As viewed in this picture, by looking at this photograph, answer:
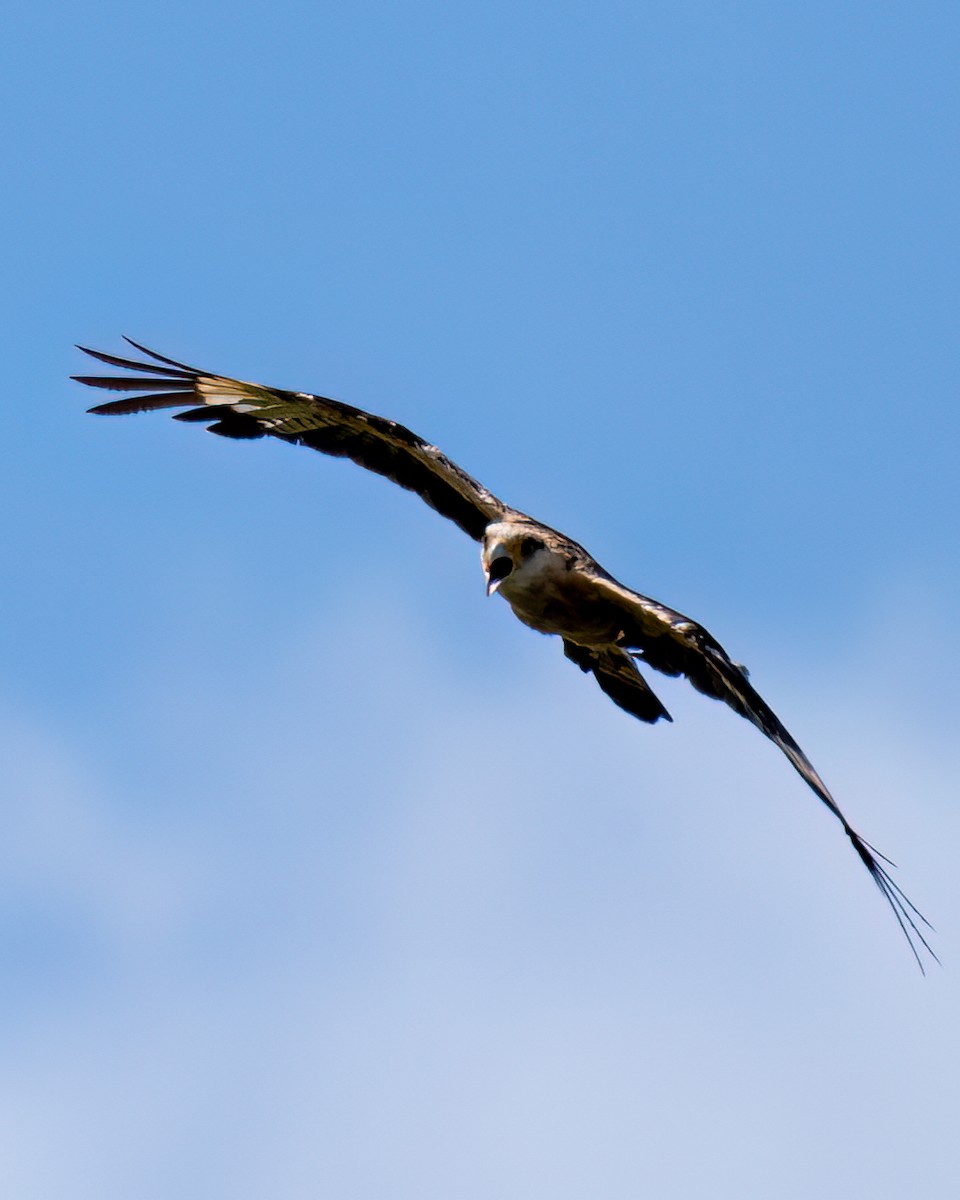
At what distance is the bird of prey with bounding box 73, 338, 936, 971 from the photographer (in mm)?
9930

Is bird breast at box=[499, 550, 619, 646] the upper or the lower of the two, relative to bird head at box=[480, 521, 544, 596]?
lower

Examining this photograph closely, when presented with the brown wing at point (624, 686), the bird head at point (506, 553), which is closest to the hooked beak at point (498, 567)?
the bird head at point (506, 553)

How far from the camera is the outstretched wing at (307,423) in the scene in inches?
462

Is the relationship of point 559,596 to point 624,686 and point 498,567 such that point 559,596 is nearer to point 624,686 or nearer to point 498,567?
point 498,567

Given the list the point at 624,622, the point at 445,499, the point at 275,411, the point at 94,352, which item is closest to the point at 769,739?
the point at 624,622

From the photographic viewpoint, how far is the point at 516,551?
1096 cm

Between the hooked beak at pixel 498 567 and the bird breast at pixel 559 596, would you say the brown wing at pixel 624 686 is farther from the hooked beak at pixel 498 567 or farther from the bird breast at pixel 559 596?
the hooked beak at pixel 498 567

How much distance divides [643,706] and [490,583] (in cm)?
116

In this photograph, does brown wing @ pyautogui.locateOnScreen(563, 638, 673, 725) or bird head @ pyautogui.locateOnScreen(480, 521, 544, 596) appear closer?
bird head @ pyautogui.locateOnScreen(480, 521, 544, 596)

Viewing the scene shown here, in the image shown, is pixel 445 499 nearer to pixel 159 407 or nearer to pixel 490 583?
pixel 490 583

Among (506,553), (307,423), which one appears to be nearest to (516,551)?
(506,553)

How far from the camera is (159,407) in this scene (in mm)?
12070

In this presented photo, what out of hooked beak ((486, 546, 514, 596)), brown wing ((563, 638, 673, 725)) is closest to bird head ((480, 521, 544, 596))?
hooked beak ((486, 546, 514, 596))

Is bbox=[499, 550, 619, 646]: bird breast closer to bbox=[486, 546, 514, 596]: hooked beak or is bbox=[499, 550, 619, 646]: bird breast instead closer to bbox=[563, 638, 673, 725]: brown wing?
bbox=[486, 546, 514, 596]: hooked beak
